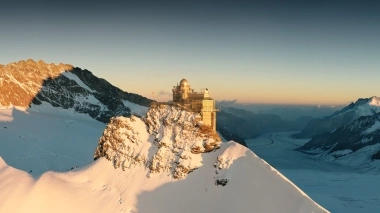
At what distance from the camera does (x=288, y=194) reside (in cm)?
4269

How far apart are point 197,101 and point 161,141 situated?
61.6 feet

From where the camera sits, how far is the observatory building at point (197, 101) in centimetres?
7112

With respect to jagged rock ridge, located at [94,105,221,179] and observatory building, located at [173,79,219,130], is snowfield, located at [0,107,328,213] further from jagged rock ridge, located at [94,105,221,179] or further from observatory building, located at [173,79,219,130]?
observatory building, located at [173,79,219,130]

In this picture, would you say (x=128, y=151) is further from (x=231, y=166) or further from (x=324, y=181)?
(x=324, y=181)

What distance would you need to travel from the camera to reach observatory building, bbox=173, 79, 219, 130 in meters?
71.1

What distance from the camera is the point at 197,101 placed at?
71.7 meters

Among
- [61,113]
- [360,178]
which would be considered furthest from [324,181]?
[61,113]

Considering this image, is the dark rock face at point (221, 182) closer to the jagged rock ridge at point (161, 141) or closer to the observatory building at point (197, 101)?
the jagged rock ridge at point (161, 141)

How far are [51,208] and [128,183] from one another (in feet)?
32.9

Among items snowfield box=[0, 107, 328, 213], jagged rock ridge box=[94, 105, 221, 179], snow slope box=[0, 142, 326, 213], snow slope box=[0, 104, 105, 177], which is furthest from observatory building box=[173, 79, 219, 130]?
snow slope box=[0, 104, 105, 177]

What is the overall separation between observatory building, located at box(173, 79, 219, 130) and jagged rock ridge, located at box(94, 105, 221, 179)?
11.9 m

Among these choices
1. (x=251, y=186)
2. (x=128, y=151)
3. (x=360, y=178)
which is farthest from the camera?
(x=360, y=178)

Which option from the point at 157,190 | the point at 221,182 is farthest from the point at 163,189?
the point at 221,182

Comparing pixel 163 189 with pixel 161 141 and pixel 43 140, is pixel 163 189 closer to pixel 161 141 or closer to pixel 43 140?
pixel 161 141
